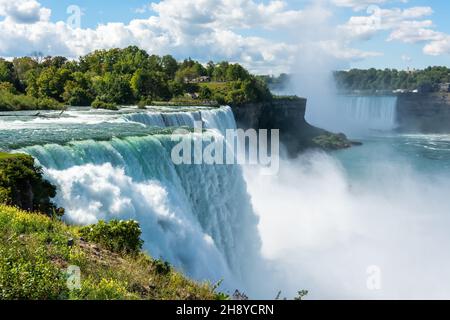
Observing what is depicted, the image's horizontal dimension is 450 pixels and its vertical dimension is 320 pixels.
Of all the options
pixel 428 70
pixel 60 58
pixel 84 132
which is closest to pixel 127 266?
pixel 84 132

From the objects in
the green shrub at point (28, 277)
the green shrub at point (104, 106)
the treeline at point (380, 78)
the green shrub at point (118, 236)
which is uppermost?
the treeline at point (380, 78)

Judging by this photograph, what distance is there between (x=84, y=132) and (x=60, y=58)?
2171 inches

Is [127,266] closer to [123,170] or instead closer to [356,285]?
[123,170]

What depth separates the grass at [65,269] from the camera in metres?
6.93

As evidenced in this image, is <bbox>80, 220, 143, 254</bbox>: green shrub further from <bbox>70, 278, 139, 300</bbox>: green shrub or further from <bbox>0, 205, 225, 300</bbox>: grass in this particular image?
<bbox>70, 278, 139, 300</bbox>: green shrub

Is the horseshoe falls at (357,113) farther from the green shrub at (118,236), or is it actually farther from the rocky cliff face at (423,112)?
the green shrub at (118,236)

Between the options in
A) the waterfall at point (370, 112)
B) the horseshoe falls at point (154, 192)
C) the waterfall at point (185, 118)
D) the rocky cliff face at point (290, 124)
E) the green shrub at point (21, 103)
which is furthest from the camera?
the waterfall at point (370, 112)

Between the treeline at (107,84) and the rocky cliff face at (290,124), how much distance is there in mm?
1673

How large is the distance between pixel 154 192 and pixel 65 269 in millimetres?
9025

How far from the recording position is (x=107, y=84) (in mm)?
50500

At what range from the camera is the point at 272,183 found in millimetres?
46531

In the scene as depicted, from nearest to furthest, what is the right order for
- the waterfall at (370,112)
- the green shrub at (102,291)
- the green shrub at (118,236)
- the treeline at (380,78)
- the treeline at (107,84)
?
1. the green shrub at (102,291)
2. the green shrub at (118,236)
3. the treeline at (107,84)
4. the waterfall at (370,112)
5. the treeline at (380,78)

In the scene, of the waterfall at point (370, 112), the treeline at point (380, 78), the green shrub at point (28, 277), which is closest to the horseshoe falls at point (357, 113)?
the waterfall at point (370, 112)

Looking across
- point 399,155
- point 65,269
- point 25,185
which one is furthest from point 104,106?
point 399,155
